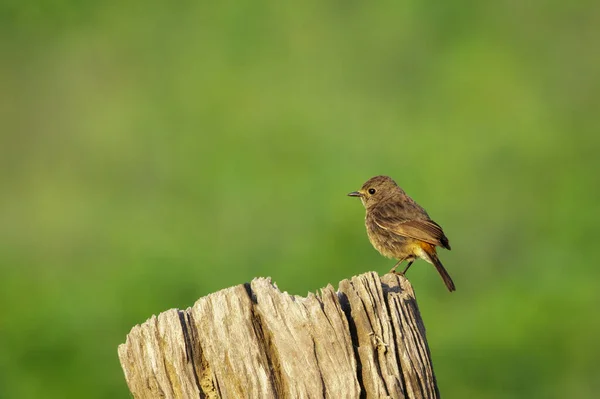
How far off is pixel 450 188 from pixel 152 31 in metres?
8.07

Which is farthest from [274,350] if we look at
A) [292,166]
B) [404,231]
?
[292,166]

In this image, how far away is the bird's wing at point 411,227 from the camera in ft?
33.5

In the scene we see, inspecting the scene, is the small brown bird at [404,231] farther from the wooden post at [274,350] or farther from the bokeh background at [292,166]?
the wooden post at [274,350]

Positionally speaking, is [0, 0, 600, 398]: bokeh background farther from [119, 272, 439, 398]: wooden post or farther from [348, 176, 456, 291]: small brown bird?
[119, 272, 439, 398]: wooden post

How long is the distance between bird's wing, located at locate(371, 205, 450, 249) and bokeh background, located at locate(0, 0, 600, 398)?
3.76m

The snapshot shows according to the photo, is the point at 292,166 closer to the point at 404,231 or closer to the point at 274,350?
the point at 404,231

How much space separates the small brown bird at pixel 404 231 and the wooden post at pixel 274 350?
425cm

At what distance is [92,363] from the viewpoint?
14.6 meters

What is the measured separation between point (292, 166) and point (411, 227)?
849 centimetres

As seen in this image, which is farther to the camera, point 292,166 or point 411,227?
point 292,166

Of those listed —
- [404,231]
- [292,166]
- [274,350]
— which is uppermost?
[292,166]

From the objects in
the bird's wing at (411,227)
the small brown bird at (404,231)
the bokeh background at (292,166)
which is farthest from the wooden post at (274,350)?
the bokeh background at (292,166)

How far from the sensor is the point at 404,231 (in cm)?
1031

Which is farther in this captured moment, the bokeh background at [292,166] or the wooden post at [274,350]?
the bokeh background at [292,166]
